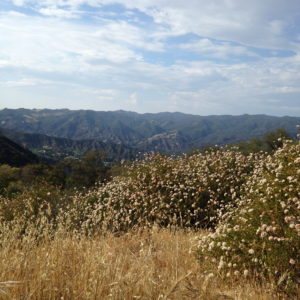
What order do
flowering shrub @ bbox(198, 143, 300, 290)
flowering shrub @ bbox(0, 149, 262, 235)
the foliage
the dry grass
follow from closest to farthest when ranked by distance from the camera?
the dry grass
flowering shrub @ bbox(198, 143, 300, 290)
flowering shrub @ bbox(0, 149, 262, 235)
the foliage

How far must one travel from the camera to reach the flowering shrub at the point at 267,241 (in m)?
3.56

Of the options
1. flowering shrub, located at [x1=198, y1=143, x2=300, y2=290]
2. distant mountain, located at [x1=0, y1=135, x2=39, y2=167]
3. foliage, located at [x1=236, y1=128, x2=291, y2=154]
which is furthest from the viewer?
distant mountain, located at [x1=0, y1=135, x2=39, y2=167]

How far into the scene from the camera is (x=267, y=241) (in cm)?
377

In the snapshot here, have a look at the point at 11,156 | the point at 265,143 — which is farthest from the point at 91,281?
the point at 11,156

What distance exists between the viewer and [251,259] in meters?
3.88

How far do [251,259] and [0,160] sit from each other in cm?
8310

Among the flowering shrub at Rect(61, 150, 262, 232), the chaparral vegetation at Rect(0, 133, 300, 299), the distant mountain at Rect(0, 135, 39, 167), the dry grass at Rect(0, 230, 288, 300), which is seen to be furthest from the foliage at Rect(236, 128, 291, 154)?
the distant mountain at Rect(0, 135, 39, 167)

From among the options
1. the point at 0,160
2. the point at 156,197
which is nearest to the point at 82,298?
the point at 156,197

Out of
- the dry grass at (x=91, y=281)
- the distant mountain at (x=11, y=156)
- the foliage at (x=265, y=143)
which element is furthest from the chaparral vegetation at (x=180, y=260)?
the distant mountain at (x=11, y=156)

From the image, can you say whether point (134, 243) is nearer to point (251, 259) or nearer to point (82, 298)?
point (251, 259)

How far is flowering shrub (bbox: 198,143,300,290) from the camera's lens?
3.56m

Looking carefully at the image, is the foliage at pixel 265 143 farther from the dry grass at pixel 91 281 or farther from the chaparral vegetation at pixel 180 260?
the dry grass at pixel 91 281

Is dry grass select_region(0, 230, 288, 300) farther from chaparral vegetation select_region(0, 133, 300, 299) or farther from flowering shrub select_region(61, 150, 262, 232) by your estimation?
flowering shrub select_region(61, 150, 262, 232)

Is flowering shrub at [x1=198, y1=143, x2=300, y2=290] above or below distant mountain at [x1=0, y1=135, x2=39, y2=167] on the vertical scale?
above
